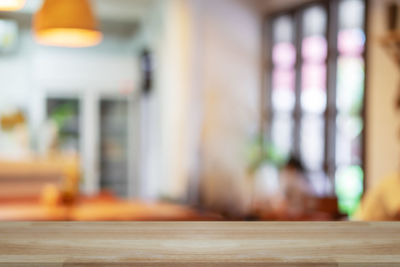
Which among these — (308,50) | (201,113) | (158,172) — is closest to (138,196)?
(158,172)

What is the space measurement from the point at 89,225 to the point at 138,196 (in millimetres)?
11123

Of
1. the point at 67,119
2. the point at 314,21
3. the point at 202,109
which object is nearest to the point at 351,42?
the point at 314,21

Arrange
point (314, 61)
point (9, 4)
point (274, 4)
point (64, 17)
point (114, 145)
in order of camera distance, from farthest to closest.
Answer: point (114, 145), point (274, 4), point (314, 61), point (64, 17), point (9, 4)

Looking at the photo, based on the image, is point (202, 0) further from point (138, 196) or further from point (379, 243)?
point (379, 243)

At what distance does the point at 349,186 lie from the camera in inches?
242

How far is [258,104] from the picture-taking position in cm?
814

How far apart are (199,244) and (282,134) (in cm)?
714

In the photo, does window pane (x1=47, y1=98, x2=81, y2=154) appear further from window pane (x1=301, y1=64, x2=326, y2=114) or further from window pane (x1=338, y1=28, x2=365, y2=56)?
window pane (x1=338, y1=28, x2=365, y2=56)

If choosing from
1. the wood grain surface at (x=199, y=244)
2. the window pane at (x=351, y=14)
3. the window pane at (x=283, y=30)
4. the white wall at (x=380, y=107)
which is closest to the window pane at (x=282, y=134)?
the window pane at (x=283, y=30)

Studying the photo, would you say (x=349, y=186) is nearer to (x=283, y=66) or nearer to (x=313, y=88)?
(x=313, y=88)

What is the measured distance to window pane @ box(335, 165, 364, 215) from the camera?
19.4ft

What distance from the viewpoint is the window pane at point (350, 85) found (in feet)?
19.5

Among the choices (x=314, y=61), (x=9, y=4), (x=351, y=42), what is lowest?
(x=9, y=4)

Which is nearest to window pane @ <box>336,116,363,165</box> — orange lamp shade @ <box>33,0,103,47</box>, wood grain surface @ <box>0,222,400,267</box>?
orange lamp shade @ <box>33,0,103,47</box>
